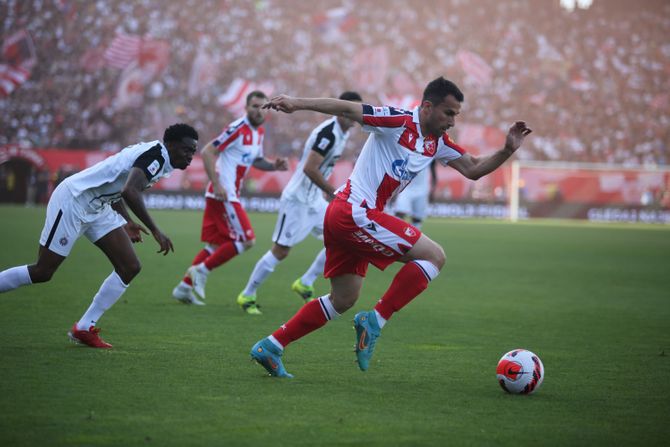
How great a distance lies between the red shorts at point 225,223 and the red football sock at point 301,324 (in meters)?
4.70

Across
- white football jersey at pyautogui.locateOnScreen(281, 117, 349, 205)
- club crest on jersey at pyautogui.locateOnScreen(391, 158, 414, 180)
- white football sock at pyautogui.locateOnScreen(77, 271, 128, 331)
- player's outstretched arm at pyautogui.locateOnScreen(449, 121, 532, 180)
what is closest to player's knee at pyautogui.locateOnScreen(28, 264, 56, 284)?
white football sock at pyautogui.locateOnScreen(77, 271, 128, 331)

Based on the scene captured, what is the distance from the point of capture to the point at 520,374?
6.18m

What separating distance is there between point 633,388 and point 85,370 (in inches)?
164

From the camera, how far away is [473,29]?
44.8 meters

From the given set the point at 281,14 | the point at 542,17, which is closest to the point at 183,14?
the point at 281,14

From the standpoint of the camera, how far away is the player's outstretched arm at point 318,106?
19.9 ft

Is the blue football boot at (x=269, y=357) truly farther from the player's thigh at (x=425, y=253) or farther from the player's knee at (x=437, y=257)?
the player's knee at (x=437, y=257)

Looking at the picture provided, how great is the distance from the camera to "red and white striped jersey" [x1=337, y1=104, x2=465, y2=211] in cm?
652

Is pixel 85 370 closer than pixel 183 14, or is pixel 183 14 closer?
pixel 85 370

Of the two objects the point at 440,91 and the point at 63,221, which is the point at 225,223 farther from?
the point at 440,91

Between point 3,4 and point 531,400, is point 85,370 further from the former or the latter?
point 3,4

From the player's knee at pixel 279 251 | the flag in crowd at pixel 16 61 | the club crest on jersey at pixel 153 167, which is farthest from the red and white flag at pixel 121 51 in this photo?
the club crest on jersey at pixel 153 167

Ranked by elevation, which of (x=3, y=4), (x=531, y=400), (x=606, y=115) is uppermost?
(x=3, y=4)

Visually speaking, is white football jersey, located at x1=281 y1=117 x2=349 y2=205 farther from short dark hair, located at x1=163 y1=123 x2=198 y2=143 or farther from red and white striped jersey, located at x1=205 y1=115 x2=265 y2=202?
short dark hair, located at x1=163 y1=123 x2=198 y2=143
